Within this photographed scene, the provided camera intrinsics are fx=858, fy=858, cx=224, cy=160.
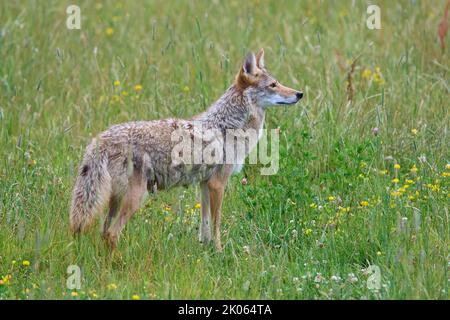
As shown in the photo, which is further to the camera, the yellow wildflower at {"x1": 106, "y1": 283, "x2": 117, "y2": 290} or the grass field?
the grass field

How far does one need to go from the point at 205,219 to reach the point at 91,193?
3.80ft

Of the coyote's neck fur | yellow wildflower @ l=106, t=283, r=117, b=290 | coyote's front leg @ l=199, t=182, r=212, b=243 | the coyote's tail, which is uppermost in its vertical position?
the coyote's neck fur

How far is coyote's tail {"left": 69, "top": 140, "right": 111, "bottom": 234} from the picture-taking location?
6.14 m

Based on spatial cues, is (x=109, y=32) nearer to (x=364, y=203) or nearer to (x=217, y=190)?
(x=217, y=190)

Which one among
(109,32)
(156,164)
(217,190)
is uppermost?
(109,32)

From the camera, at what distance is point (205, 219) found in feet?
22.8

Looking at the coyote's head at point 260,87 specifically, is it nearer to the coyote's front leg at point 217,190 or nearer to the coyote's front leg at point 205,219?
the coyote's front leg at point 217,190

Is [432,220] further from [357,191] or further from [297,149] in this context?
[297,149]

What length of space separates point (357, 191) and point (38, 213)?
2564mm
